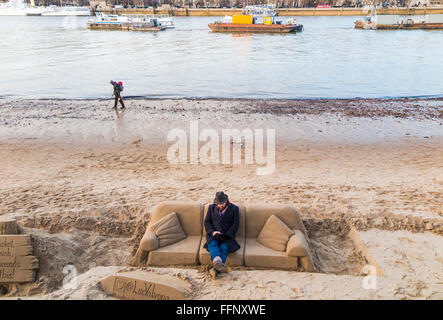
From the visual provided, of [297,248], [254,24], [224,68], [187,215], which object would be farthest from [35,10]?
[297,248]

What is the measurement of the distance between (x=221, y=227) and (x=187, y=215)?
77 cm

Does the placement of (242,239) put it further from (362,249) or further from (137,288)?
(362,249)

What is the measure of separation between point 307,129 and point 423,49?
4169cm

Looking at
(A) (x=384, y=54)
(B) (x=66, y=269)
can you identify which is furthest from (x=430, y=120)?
(A) (x=384, y=54)

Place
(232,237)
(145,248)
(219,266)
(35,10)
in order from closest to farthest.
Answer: (219,266) < (232,237) < (145,248) < (35,10)

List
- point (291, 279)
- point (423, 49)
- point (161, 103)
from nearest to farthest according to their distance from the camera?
point (291, 279) < point (161, 103) < point (423, 49)

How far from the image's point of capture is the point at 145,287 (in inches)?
168

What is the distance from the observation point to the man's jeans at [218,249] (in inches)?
193

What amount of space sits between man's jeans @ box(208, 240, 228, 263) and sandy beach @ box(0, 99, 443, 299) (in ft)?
0.92

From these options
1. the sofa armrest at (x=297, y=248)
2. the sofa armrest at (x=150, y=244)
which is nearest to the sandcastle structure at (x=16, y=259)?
the sofa armrest at (x=150, y=244)

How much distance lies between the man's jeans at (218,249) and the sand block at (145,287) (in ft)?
2.08

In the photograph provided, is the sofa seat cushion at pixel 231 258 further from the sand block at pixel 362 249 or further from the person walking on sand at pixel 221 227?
the sand block at pixel 362 249

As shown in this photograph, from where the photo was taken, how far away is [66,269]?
521 cm
